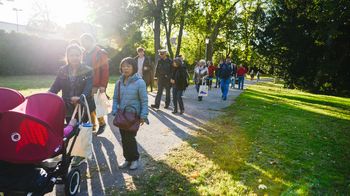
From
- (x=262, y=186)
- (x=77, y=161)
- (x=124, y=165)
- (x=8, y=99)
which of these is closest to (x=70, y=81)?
(x=77, y=161)

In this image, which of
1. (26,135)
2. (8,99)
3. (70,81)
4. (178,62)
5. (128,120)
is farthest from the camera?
(178,62)

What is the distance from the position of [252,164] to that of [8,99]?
14.5ft

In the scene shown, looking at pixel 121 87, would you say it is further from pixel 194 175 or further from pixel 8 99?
pixel 8 99

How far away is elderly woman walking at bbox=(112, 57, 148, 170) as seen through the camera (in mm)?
5520

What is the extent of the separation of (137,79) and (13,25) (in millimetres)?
70103

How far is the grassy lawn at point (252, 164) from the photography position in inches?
206

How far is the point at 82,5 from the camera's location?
2858 cm

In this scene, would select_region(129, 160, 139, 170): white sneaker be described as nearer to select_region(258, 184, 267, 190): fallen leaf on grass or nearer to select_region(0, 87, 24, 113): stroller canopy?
select_region(258, 184, 267, 190): fallen leaf on grass

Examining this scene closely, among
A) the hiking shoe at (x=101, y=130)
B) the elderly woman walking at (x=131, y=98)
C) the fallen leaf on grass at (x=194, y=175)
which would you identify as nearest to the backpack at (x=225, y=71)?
the hiking shoe at (x=101, y=130)

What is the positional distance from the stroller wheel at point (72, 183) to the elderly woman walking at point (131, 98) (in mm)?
1318

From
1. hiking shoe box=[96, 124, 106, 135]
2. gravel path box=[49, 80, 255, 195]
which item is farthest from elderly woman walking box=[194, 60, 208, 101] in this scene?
hiking shoe box=[96, 124, 106, 135]

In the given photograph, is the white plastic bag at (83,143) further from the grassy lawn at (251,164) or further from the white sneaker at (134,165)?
the white sneaker at (134,165)

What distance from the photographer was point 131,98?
5.55 meters

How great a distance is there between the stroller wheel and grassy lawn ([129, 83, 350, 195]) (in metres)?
0.78
